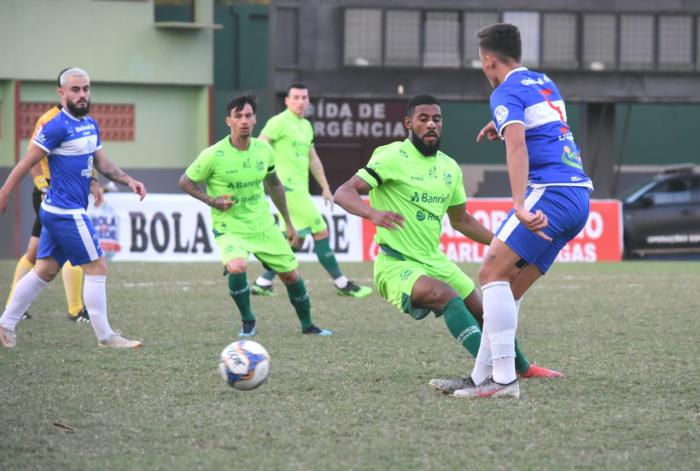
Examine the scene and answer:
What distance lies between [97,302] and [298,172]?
17.1 feet

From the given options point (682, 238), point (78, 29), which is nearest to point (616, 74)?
point (682, 238)

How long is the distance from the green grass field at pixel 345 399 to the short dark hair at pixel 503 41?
191 centimetres

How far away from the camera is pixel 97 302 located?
934 centimetres

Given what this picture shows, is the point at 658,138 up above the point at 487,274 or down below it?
above

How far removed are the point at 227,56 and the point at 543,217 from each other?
24.2m

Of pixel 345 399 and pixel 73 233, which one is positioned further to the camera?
pixel 73 233

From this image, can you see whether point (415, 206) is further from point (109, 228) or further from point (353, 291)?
point (109, 228)

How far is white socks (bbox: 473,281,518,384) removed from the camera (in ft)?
23.1

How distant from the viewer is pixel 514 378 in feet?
23.4

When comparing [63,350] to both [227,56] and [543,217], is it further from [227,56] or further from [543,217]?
[227,56]

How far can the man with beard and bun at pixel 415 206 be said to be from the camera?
25.6 feet

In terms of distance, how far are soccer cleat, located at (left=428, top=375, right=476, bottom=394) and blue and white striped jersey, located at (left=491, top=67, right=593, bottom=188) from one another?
1.24 metres

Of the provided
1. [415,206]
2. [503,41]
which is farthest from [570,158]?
[415,206]

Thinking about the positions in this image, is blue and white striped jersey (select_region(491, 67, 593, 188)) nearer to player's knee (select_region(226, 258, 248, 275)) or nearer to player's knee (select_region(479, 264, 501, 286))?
player's knee (select_region(479, 264, 501, 286))
